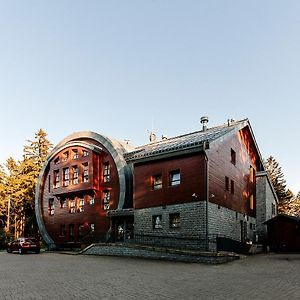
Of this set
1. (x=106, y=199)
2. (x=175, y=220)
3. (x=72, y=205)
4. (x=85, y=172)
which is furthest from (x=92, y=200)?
(x=175, y=220)

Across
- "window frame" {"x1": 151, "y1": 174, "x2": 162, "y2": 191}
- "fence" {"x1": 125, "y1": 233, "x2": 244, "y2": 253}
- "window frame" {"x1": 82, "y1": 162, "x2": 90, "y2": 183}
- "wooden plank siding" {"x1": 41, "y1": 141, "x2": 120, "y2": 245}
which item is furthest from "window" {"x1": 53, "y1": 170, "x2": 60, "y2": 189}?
"fence" {"x1": 125, "y1": 233, "x2": 244, "y2": 253}

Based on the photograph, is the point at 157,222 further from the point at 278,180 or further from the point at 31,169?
the point at 278,180

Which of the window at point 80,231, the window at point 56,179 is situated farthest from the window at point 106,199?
the window at point 56,179

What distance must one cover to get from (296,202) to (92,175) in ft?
178

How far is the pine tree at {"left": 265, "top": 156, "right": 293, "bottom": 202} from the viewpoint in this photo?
58.7m

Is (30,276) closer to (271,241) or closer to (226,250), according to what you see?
(226,250)

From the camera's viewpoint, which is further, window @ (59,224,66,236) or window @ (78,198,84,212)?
window @ (59,224,66,236)

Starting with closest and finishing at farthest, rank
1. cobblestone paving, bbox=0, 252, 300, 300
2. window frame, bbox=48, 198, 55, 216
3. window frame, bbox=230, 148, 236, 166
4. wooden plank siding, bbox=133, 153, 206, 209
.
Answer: cobblestone paving, bbox=0, 252, 300, 300 < wooden plank siding, bbox=133, 153, 206, 209 < window frame, bbox=230, 148, 236, 166 < window frame, bbox=48, 198, 55, 216

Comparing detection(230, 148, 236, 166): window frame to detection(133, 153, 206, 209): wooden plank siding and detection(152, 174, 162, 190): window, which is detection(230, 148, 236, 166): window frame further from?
detection(152, 174, 162, 190): window

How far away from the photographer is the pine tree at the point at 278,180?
5872 cm

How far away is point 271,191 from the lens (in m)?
38.8

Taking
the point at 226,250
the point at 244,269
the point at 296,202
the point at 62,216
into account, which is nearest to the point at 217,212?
the point at 226,250

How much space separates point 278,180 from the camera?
61.1 meters

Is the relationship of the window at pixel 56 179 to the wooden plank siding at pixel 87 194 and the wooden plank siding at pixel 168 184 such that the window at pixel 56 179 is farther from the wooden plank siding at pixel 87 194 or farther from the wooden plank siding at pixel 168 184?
the wooden plank siding at pixel 168 184
